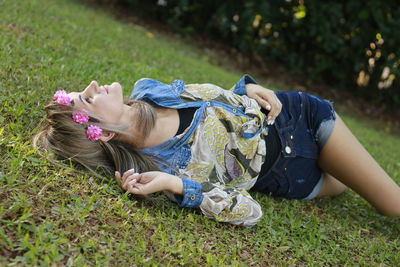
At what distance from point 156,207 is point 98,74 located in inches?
87.6

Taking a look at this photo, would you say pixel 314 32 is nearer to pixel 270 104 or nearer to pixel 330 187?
pixel 330 187

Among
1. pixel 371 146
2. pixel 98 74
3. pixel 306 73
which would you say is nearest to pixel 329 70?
pixel 306 73

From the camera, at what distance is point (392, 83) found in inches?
360

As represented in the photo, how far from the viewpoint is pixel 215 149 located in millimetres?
→ 3109

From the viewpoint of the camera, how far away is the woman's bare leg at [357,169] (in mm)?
3523

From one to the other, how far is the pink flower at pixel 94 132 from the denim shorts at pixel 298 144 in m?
1.29

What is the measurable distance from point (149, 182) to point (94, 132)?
47cm

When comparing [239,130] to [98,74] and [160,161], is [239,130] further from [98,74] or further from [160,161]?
[98,74]

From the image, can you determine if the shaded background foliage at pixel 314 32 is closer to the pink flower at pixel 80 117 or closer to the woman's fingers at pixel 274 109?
the woman's fingers at pixel 274 109

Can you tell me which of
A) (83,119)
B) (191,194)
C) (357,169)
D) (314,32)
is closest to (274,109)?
(357,169)

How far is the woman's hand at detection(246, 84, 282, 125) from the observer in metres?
3.48

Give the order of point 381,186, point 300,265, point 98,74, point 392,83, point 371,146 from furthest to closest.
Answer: point 392,83 < point 371,146 < point 98,74 < point 381,186 < point 300,265

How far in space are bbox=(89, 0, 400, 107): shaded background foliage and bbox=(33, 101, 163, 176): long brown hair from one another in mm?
6536

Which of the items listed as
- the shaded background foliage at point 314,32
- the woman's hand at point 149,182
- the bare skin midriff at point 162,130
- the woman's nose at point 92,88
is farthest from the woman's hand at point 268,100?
the shaded background foliage at point 314,32
